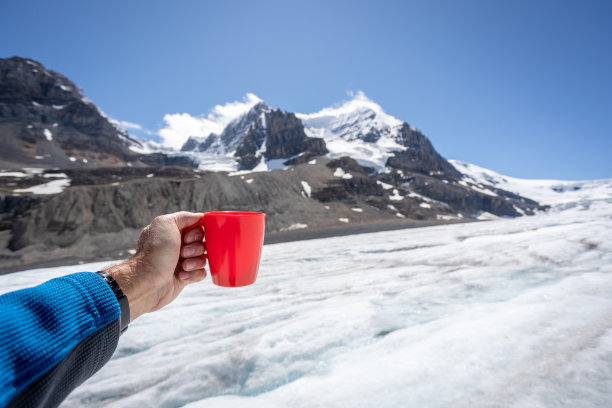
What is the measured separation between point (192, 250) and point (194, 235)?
8cm

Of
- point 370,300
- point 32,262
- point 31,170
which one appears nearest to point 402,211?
point 32,262

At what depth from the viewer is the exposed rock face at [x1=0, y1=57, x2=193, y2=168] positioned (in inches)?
2846

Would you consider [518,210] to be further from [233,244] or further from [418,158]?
[233,244]


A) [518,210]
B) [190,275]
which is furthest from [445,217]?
[190,275]

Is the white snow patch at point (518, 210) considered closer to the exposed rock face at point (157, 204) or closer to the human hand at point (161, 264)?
the exposed rock face at point (157, 204)

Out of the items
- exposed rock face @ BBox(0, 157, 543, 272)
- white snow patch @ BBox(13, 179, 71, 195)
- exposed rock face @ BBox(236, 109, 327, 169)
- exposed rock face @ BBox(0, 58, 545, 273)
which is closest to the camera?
exposed rock face @ BBox(0, 157, 543, 272)

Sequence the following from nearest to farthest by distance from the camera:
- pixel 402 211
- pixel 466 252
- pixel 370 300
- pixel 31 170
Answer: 1. pixel 370 300
2. pixel 466 252
3. pixel 31 170
4. pixel 402 211

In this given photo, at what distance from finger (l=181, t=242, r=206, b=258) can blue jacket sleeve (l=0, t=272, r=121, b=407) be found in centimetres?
56

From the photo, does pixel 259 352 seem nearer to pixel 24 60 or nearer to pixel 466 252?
pixel 466 252

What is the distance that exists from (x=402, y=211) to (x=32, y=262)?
169 feet

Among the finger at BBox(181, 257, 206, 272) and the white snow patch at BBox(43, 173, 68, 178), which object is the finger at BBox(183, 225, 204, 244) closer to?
the finger at BBox(181, 257, 206, 272)

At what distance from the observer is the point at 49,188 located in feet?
134

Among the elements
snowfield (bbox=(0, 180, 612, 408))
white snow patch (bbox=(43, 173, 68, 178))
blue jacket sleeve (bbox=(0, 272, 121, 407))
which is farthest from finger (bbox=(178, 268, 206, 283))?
white snow patch (bbox=(43, 173, 68, 178))

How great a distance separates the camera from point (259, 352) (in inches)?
66.6
